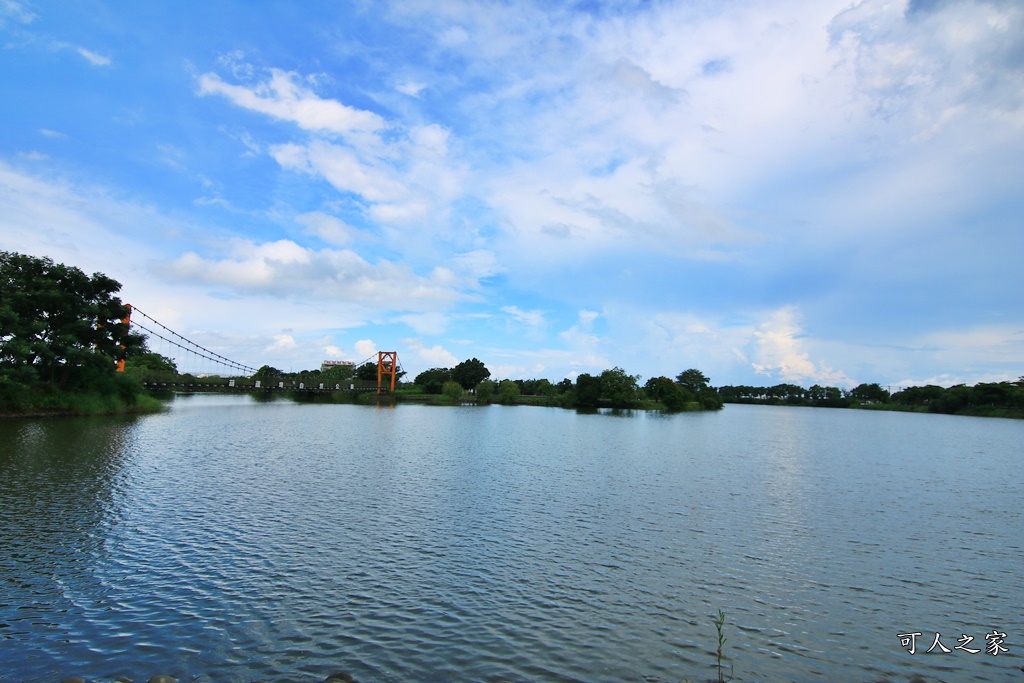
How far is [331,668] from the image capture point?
9.38 m

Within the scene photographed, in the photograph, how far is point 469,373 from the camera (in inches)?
6900

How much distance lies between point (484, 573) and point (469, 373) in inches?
6348

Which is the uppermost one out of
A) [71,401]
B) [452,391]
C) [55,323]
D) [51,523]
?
[55,323]

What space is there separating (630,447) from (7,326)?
165 ft

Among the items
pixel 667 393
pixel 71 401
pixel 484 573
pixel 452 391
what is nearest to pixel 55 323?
pixel 71 401

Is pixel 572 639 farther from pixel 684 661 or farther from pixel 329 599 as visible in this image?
pixel 329 599

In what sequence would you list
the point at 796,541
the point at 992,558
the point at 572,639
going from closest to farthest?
the point at 572,639 < the point at 992,558 < the point at 796,541

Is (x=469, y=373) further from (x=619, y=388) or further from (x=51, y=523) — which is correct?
(x=51, y=523)

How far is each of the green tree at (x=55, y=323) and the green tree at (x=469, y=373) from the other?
122 meters

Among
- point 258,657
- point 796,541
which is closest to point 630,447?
point 796,541

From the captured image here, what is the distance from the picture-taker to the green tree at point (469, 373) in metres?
175

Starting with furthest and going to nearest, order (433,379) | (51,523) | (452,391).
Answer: (433,379) → (452,391) → (51,523)

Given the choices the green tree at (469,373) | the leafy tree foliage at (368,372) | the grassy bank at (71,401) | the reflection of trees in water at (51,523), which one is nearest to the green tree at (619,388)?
the green tree at (469,373)

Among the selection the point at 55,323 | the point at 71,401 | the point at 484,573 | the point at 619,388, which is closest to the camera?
the point at 484,573
